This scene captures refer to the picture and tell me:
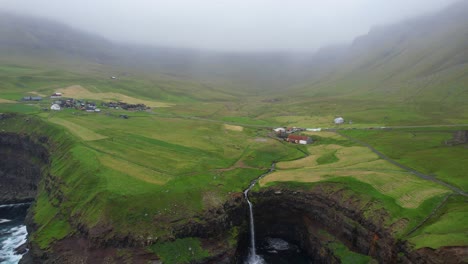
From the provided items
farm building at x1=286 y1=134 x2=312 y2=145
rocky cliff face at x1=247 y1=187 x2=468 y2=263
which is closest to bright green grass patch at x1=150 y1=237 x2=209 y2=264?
rocky cliff face at x1=247 y1=187 x2=468 y2=263

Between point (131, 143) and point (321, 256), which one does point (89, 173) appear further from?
point (321, 256)

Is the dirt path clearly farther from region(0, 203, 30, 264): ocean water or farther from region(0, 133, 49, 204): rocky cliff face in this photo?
region(0, 133, 49, 204): rocky cliff face

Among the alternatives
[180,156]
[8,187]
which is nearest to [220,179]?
[180,156]

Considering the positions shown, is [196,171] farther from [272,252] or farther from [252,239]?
[272,252]

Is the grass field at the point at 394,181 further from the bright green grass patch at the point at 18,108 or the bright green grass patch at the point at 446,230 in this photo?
the bright green grass patch at the point at 18,108

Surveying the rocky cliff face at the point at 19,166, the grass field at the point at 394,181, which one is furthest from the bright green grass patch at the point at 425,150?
the rocky cliff face at the point at 19,166

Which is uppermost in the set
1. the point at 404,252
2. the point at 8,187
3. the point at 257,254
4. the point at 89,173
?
the point at 404,252
